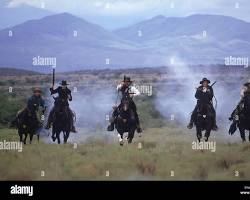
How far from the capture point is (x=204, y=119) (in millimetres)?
15430

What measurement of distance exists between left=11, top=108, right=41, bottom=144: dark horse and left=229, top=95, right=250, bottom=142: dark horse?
2.77 meters

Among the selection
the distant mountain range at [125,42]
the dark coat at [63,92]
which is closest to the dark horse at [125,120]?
the distant mountain range at [125,42]

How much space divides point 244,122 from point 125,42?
207 centimetres

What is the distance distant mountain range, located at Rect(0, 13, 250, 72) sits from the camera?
14695 mm

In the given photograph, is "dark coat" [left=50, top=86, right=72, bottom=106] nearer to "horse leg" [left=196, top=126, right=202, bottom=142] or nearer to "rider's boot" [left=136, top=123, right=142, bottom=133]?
"rider's boot" [left=136, top=123, right=142, bottom=133]

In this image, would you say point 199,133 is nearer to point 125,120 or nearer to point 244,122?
point 244,122

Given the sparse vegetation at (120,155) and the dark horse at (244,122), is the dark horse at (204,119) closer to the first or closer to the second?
the sparse vegetation at (120,155)

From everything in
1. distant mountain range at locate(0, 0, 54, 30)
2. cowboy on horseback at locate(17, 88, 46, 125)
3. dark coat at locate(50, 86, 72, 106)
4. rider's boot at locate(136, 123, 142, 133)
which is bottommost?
rider's boot at locate(136, 123, 142, 133)

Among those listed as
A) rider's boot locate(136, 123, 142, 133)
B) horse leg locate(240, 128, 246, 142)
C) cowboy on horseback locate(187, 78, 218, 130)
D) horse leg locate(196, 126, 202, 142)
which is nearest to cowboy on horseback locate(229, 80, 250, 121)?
horse leg locate(240, 128, 246, 142)

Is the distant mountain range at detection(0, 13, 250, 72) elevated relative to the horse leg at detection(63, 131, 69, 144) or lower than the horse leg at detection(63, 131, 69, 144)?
elevated

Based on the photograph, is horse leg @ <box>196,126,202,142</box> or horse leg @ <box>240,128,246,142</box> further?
horse leg @ <box>240,128,246,142</box>

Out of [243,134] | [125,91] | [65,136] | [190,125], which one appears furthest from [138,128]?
[243,134]

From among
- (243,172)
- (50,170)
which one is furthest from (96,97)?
(243,172)
